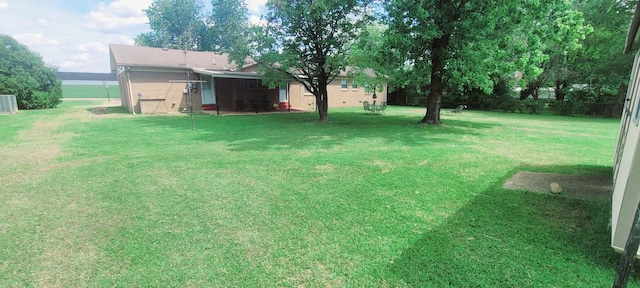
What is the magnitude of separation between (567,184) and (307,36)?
35.1ft

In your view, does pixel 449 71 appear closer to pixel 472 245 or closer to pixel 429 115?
pixel 429 115

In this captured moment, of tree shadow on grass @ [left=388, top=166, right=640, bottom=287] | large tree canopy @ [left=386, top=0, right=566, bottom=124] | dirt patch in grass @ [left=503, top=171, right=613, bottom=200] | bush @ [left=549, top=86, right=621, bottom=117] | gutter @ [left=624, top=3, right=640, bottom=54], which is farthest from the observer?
bush @ [left=549, top=86, right=621, bottom=117]

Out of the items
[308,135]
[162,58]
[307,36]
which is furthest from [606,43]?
[162,58]

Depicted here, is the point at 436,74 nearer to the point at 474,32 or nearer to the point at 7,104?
the point at 474,32

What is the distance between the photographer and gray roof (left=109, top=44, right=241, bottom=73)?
17.4 m

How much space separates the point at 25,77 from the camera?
795 inches

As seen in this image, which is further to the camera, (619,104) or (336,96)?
(336,96)

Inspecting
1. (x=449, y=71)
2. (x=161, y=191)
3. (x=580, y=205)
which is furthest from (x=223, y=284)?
Answer: (x=449, y=71)

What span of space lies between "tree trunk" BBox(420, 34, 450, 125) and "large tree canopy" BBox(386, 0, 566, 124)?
0.05 meters

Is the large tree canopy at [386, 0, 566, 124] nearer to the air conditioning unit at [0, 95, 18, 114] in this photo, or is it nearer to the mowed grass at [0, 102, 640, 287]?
the mowed grass at [0, 102, 640, 287]

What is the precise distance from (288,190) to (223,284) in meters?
2.37

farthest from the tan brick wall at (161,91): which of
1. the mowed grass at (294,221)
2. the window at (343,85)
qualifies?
the window at (343,85)

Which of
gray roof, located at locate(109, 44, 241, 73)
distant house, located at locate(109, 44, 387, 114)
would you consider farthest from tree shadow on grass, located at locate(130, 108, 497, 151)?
gray roof, located at locate(109, 44, 241, 73)

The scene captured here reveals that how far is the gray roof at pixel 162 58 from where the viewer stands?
17.4 m
